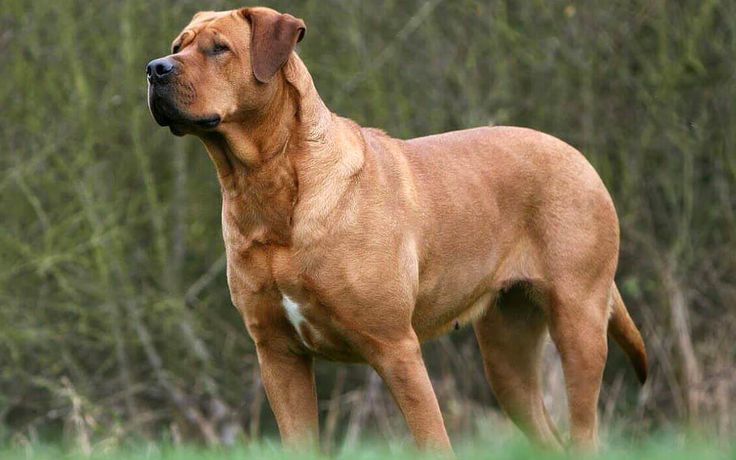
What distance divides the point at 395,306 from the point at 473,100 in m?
4.43

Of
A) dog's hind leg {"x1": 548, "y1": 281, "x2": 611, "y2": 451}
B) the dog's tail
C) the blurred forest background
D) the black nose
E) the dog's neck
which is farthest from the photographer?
the blurred forest background

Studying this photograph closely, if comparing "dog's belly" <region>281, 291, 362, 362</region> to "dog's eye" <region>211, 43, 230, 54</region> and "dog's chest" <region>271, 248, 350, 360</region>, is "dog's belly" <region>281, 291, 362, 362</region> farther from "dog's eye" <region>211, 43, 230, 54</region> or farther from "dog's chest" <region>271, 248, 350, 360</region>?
"dog's eye" <region>211, 43, 230, 54</region>

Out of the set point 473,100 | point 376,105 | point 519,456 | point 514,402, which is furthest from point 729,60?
point 519,456

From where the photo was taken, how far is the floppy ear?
4.86 metres

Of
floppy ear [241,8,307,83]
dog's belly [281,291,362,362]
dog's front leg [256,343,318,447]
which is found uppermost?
floppy ear [241,8,307,83]

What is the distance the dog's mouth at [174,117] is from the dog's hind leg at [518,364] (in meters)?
2.05

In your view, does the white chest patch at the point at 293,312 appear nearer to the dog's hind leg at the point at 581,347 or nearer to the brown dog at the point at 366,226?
the brown dog at the point at 366,226

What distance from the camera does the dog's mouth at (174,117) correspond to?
470 cm

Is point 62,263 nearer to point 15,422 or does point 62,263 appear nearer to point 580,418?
point 15,422

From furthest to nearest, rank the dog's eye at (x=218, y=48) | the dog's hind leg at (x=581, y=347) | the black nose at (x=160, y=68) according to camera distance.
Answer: the dog's hind leg at (x=581, y=347) < the dog's eye at (x=218, y=48) < the black nose at (x=160, y=68)

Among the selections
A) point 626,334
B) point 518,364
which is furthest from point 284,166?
point 626,334

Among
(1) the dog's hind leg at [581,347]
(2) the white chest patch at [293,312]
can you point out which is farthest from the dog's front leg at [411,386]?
(1) the dog's hind leg at [581,347]

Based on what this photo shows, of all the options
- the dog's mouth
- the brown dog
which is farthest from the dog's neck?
the dog's mouth

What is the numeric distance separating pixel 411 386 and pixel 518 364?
1.39m
